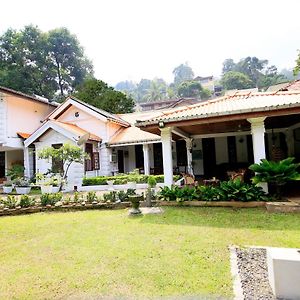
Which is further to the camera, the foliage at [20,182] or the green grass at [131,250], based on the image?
the foliage at [20,182]

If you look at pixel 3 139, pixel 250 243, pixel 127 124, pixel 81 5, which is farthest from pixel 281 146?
pixel 3 139

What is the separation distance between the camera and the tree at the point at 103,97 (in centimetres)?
2845

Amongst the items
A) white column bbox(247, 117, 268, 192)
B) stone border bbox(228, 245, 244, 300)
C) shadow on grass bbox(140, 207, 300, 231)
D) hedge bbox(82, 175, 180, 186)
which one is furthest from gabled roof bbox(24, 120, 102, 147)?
stone border bbox(228, 245, 244, 300)

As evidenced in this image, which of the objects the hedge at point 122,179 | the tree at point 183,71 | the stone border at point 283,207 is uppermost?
the tree at point 183,71

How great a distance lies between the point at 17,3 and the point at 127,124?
573 inches

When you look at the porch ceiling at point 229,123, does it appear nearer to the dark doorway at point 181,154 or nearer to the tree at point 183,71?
the dark doorway at point 181,154

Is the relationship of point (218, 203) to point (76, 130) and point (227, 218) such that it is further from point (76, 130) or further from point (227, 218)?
point (76, 130)

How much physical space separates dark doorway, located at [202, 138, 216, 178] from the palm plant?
32.8 ft

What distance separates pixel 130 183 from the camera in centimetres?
1488

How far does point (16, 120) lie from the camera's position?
1947 cm

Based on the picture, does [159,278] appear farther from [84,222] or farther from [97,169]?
[97,169]

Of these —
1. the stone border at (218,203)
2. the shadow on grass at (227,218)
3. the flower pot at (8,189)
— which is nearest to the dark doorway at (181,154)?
the stone border at (218,203)

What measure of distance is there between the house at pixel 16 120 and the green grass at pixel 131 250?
1186cm

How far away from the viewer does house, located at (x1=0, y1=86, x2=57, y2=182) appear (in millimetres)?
18328
